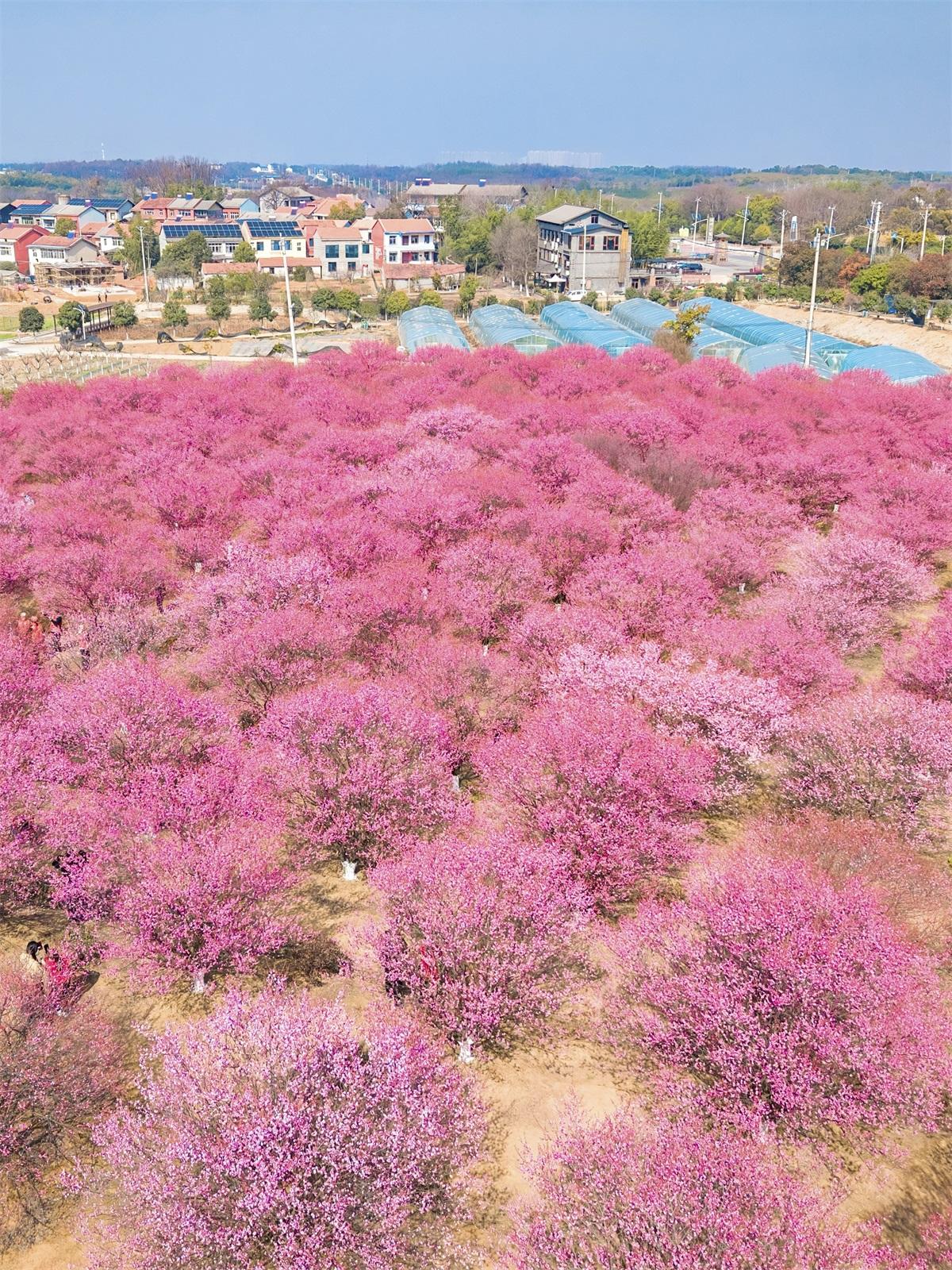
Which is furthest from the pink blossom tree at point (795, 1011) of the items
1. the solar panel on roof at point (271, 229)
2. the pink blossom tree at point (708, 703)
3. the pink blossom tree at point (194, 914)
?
the solar panel on roof at point (271, 229)

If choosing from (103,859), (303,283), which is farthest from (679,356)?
(303,283)

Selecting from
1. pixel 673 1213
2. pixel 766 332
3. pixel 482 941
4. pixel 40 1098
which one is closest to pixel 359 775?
pixel 482 941

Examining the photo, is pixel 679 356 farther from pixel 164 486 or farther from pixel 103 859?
pixel 103 859

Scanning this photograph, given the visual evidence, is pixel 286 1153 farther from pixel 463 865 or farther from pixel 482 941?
pixel 463 865

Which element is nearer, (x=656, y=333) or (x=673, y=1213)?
(x=673, y=1213)

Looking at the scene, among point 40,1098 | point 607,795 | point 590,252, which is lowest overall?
point 40,1098

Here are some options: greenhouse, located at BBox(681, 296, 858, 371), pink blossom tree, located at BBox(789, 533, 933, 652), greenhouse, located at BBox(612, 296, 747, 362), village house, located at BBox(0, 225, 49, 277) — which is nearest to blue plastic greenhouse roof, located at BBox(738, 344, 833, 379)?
greenhouse, located at BBox(681, 296, 858, 371)

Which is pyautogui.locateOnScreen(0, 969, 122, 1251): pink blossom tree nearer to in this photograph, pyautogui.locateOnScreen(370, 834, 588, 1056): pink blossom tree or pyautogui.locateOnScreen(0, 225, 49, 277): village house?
pyautogui.locateOnScreen(370, 834, 588, 1056): pink blossom tree
